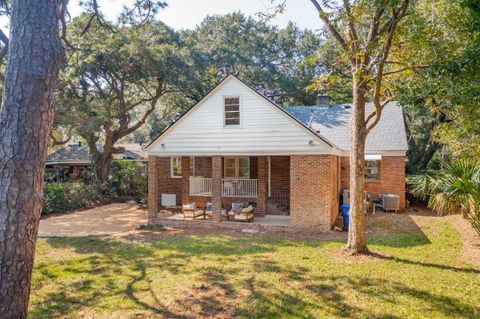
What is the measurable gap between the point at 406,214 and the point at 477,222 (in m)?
7.73

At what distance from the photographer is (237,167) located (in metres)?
16.7

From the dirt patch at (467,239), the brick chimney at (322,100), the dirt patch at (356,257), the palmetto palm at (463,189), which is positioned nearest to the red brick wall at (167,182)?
the brick chimney at (322,100)

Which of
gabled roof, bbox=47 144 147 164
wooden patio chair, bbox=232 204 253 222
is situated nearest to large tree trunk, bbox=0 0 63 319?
wooden patio chair, bbox=232 204 253 222

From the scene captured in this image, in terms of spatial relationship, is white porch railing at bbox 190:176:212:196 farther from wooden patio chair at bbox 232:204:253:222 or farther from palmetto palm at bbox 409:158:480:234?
palmetto palm at bbox 409:158:480:234

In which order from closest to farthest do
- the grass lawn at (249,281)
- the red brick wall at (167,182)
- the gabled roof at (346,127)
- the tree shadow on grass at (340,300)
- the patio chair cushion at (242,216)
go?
1. the tree shadow on grass at (340,300)
2. the grass lawn at (249,281)
3. the patio chair cushion at (242,216)
4. the gabled roof at (346,127)
5. the red brick wall at (167,182)

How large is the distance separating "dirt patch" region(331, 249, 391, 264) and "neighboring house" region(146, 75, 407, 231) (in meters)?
3.22

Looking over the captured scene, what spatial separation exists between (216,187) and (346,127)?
9.37m

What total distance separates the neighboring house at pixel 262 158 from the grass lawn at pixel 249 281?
283 centimetres

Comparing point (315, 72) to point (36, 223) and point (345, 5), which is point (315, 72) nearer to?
point (345, 5)

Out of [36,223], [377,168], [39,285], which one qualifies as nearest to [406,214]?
[377,168]

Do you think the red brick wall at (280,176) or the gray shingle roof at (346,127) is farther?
the gray shingle roof at (346,127)

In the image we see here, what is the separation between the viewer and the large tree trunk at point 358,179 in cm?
902

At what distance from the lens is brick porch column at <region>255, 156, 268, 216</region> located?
1551cm

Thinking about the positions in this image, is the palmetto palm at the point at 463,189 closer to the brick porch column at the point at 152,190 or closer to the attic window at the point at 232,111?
the attic window at the point at 232,111
